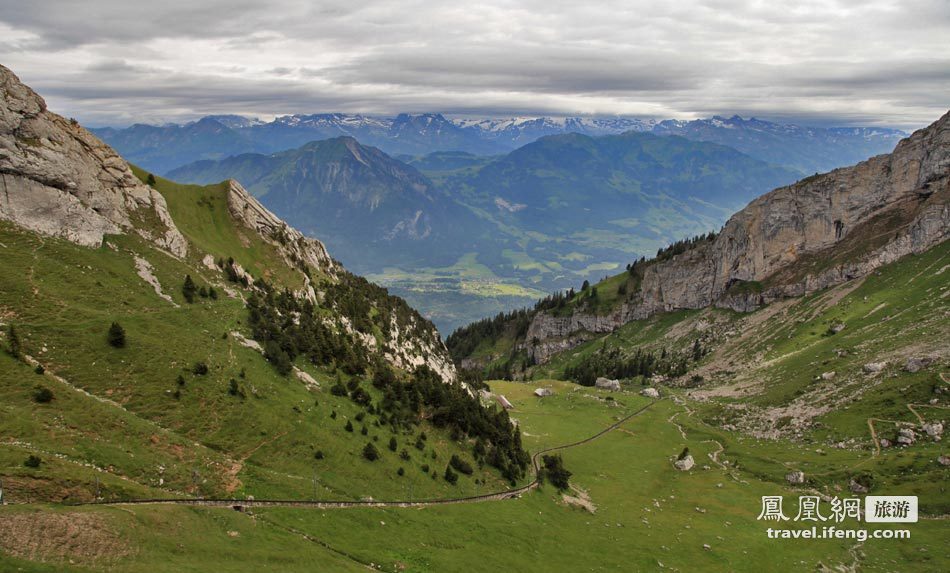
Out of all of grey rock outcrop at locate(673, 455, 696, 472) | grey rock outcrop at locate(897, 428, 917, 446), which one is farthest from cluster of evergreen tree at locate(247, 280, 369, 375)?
grey rock outcrop at locate(897, 428, 917, 446)

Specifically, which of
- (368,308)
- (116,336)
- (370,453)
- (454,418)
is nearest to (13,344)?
(116,336)

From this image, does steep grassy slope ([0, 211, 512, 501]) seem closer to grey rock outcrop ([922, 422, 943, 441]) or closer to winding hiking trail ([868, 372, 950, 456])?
winding hiking trail ([868, 372, 950, 456])

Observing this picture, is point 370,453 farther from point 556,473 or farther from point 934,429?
point 934,429

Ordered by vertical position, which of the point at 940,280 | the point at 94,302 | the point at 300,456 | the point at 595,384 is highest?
the point at 94,302

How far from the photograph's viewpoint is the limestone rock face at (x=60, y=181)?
7562cm

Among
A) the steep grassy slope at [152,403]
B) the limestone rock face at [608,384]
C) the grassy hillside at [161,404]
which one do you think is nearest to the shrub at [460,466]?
the grassy hillside at [161,404]

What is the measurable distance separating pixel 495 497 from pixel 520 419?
53532 millimetres

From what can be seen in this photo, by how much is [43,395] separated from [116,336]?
42.6 feet

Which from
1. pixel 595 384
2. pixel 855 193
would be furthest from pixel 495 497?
pixel 855 193

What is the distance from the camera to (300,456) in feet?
211

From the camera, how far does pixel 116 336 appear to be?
62219 mm

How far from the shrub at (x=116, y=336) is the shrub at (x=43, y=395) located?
11.6m

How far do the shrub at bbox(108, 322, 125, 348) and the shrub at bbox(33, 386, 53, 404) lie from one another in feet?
38.0

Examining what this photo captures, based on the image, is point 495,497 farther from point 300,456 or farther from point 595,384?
point 595,384
